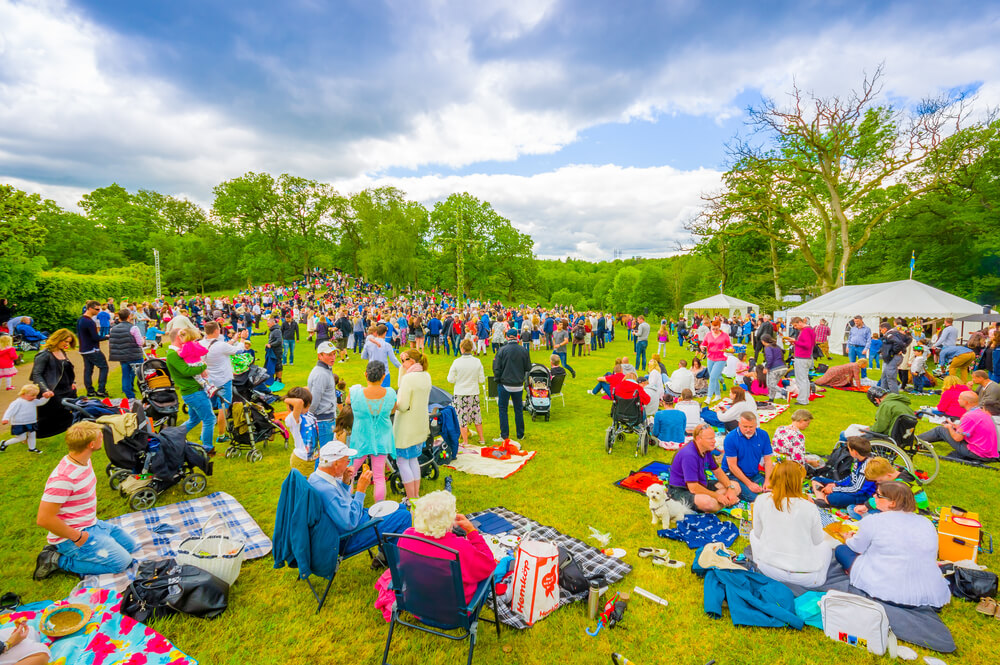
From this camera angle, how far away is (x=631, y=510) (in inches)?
202

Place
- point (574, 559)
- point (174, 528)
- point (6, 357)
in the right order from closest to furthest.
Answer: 1. point (574, 559)
2. point (174, 528)
3. point (6, 357)

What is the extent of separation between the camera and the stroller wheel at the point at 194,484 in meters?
5.31

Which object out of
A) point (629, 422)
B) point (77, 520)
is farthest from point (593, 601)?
point (77, 520)

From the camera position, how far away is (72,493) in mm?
3338

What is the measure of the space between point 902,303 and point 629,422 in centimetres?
1504

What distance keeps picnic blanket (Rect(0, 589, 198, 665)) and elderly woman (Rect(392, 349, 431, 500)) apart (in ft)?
7.68

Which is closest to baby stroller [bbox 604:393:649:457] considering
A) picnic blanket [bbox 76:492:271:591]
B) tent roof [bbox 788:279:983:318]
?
picnic blanket [bbox 76:492:271:591]

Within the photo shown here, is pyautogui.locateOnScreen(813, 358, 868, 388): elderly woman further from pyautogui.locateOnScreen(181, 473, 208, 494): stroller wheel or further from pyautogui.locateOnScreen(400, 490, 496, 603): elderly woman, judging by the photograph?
Result: pyautogui.locateOnScreen(181, 473, 208, 494): stroller wheel

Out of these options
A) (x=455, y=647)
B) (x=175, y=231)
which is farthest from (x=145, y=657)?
(x=175, y=231)

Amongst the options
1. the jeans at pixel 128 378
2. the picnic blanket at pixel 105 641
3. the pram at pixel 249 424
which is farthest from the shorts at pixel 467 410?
the jeans at pixel 128 378

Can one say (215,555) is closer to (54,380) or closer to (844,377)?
(54,380)

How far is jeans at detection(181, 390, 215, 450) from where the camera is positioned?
5.99 meters

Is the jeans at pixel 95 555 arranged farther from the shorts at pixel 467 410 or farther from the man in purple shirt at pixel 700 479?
the man in purple shirt at pixel 700 479

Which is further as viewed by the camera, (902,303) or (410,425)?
(902,303)
